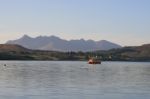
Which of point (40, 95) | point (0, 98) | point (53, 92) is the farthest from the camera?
point (53, 92)

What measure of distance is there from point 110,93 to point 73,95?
4.43m

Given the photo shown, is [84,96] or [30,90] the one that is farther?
[30,90]

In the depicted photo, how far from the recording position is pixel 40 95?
45.0 meters

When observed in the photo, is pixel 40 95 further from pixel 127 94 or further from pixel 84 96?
pixel 127 94

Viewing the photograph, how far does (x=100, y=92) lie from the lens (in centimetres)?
4859

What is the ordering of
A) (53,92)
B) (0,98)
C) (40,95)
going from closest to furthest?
A: (0,98)
(40,95)
(53,92)

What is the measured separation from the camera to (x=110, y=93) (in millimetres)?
47375

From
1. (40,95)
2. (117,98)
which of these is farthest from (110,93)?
(40,95)

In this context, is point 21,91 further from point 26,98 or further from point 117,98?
point 117,98

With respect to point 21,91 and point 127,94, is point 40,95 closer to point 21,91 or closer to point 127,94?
point 21,91

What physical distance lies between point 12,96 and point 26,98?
221cm

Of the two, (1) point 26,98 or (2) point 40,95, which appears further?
(2) point 40,95

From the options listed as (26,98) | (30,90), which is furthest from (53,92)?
(26,98)

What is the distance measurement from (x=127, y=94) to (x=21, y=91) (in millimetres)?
11521
